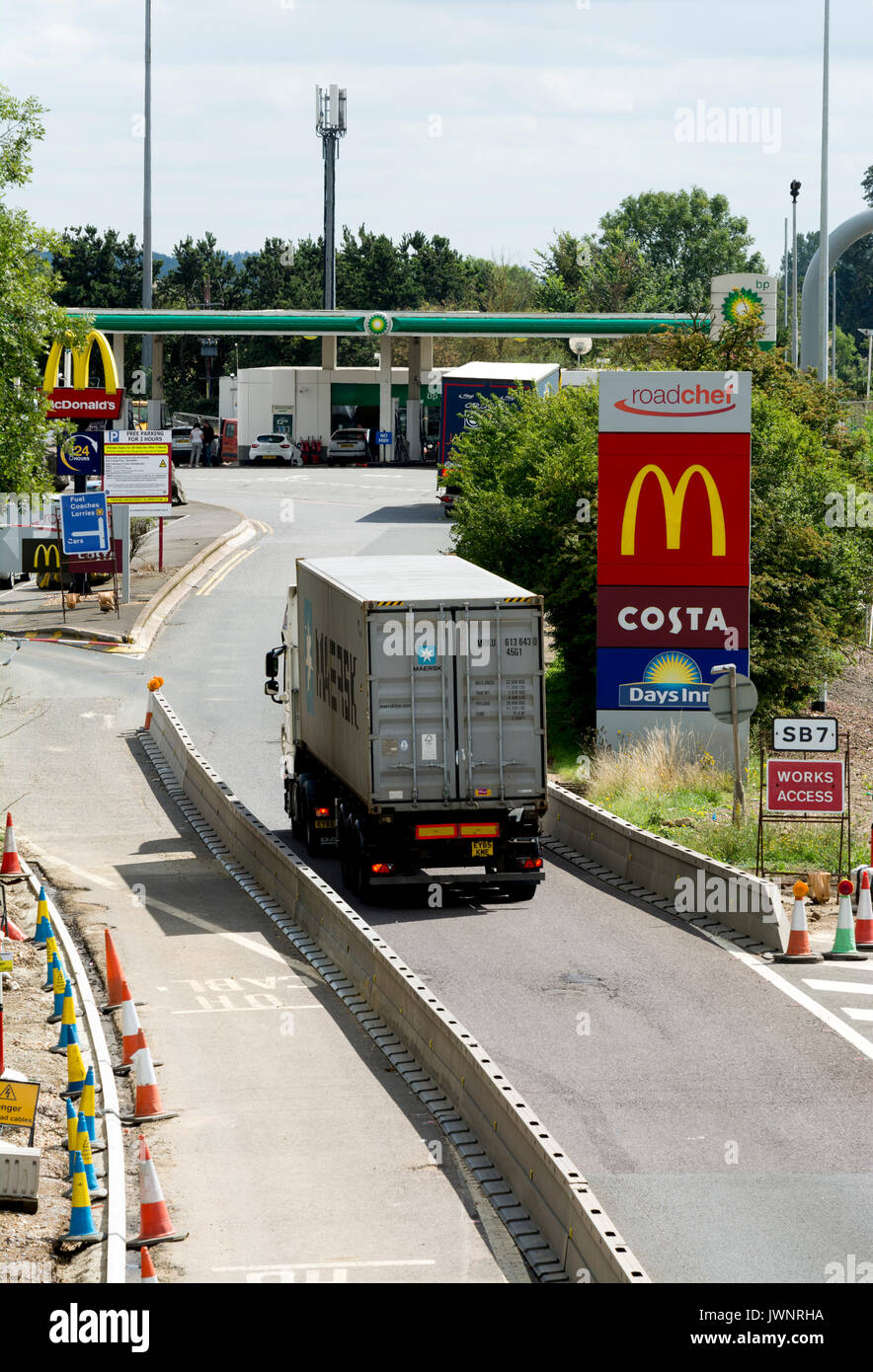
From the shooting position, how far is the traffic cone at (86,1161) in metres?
11.1

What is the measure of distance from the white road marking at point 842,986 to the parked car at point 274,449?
64.0 meters

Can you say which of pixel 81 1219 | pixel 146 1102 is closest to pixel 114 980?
pixel 146 1102

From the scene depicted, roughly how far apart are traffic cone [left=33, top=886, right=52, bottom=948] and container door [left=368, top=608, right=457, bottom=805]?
151 inches

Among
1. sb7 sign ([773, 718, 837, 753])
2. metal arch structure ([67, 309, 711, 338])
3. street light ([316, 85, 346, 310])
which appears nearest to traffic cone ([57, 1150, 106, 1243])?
sb7 sign ([773, 718, 837, 753])

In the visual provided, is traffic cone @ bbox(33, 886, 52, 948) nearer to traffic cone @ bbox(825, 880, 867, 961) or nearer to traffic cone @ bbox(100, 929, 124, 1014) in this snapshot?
traffic cone @ bbox(100, 929, 124, 1014)

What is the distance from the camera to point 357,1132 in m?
13.1

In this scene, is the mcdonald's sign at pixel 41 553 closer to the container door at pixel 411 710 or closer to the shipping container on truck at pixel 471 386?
the shipping container on truck at pixel 471 386

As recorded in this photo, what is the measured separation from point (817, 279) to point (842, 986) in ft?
66.1

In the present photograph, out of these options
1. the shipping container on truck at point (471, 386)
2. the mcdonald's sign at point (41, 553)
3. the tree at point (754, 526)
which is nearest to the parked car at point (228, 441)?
the shipping container on truck at point (471, 386)

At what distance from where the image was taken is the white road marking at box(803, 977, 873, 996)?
55.2ft

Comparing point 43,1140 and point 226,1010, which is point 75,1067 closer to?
point 43,1140

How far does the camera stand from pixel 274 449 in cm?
7906

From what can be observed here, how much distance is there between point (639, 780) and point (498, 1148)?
47.6 ft
